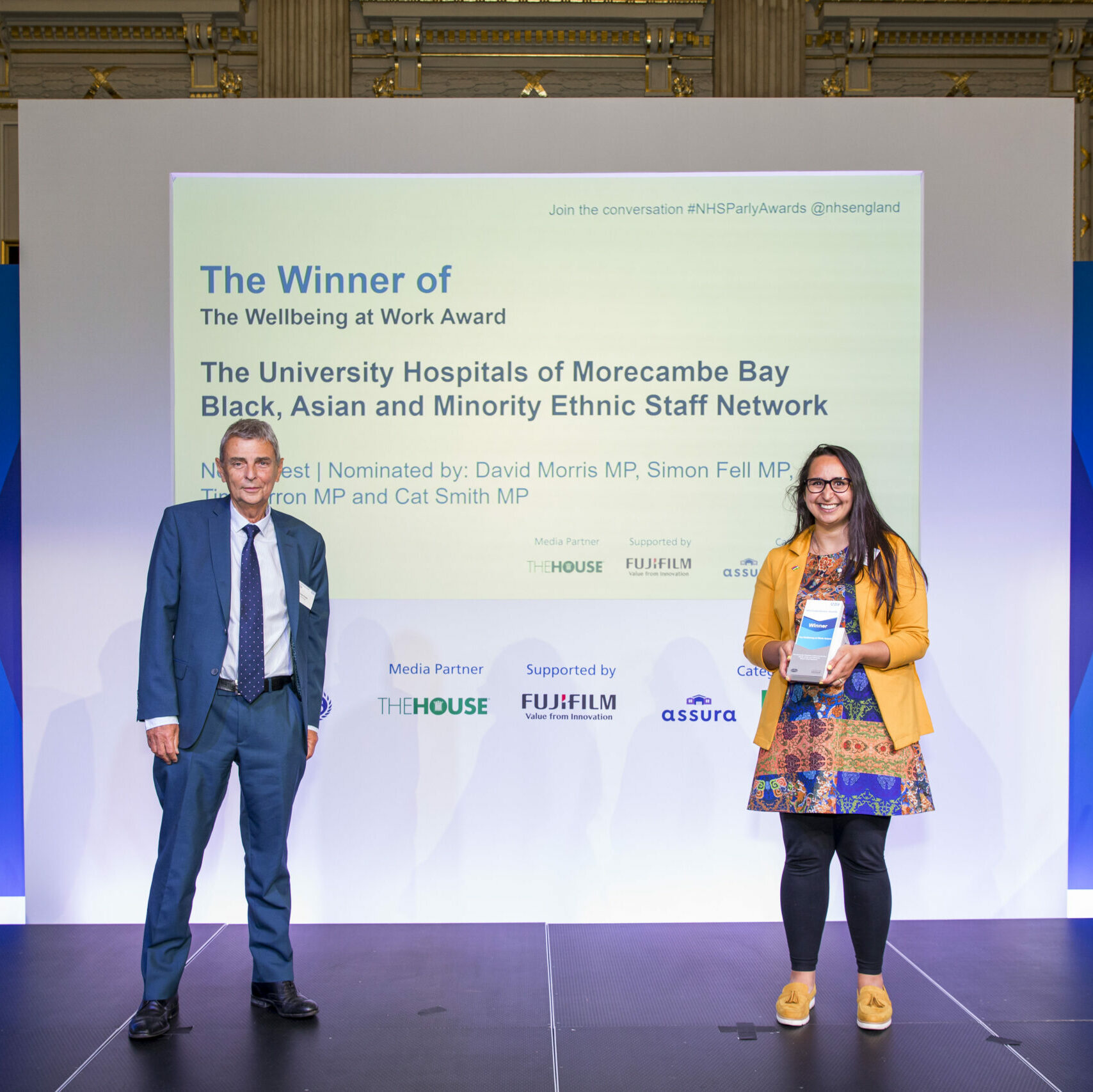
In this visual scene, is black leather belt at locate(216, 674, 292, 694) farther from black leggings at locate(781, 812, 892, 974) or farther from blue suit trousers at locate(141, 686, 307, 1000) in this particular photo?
black leggings at locate(781, 812, 892, 974)

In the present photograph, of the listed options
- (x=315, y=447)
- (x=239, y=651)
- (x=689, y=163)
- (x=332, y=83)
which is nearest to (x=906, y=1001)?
(x=239, y=651)

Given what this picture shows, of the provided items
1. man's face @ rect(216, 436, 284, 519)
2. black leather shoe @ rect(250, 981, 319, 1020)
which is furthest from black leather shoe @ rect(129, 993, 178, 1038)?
man's face @ rect(216, 436, 284, 519)

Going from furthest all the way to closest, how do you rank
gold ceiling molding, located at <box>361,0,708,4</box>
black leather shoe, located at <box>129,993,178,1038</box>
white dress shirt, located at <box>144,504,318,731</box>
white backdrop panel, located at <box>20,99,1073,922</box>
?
gold ceiling molding, located at <box>361,0,708,4</box>, white backdrop panel, located at <box>20,99,1073,922</box>, white dress shirt, located at <box>144,504,318,731</box>, black leather shoe, located at <box>129,993,178,1038</box>

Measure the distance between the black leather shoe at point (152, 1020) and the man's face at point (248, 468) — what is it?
4.25 ft

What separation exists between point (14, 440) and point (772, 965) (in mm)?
3191

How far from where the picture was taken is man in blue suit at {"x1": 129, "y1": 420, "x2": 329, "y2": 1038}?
263cm

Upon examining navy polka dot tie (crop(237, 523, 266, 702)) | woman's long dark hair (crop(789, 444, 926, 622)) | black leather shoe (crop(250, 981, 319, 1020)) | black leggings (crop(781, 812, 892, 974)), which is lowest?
black leather shoe (crop(250, 981, 319, 1020))

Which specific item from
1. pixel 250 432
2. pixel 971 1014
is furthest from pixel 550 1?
pixel 971 1014

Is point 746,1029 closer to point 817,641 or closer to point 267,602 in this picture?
point 817,641

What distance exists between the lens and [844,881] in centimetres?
257

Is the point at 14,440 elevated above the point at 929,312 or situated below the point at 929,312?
below

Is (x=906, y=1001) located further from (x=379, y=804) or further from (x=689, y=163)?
(x=689, y=163)

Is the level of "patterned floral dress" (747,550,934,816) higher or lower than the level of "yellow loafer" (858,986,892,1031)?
higher

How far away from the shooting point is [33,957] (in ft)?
10.6
